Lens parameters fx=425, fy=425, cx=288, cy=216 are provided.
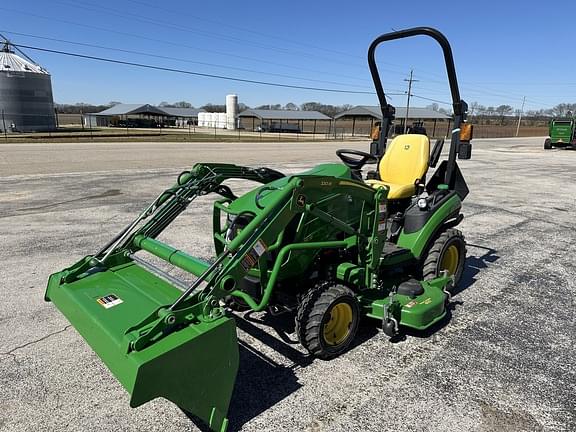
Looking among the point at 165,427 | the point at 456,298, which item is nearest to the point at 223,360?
the point at 165,427

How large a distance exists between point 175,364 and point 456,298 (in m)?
3.36

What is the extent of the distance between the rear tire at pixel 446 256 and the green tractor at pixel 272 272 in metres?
0.01

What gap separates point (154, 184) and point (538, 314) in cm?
967

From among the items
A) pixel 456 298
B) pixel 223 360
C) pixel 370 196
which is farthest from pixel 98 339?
→ pixel 456 298

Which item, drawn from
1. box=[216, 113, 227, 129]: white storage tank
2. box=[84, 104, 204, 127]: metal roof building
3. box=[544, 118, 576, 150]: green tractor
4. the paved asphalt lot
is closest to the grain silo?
box=[84, 104, 204, 127]: metal roof building

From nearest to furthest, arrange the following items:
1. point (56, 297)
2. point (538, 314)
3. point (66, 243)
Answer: point (56, 297)
point (538, 314)
point (66, 243)

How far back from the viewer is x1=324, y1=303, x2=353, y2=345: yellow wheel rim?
3.25 m

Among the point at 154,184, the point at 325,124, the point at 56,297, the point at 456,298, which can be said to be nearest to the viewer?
the point at 56,297

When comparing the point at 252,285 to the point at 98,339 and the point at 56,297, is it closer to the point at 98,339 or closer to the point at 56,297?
the point at 98,339

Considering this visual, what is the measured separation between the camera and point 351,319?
3.34m

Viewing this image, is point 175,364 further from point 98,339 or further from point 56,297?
point 56,297

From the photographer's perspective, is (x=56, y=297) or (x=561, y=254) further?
(x=561, y=254)

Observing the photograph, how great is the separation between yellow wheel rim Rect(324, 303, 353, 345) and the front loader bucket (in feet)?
3.30

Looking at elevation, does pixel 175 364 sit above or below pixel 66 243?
above
